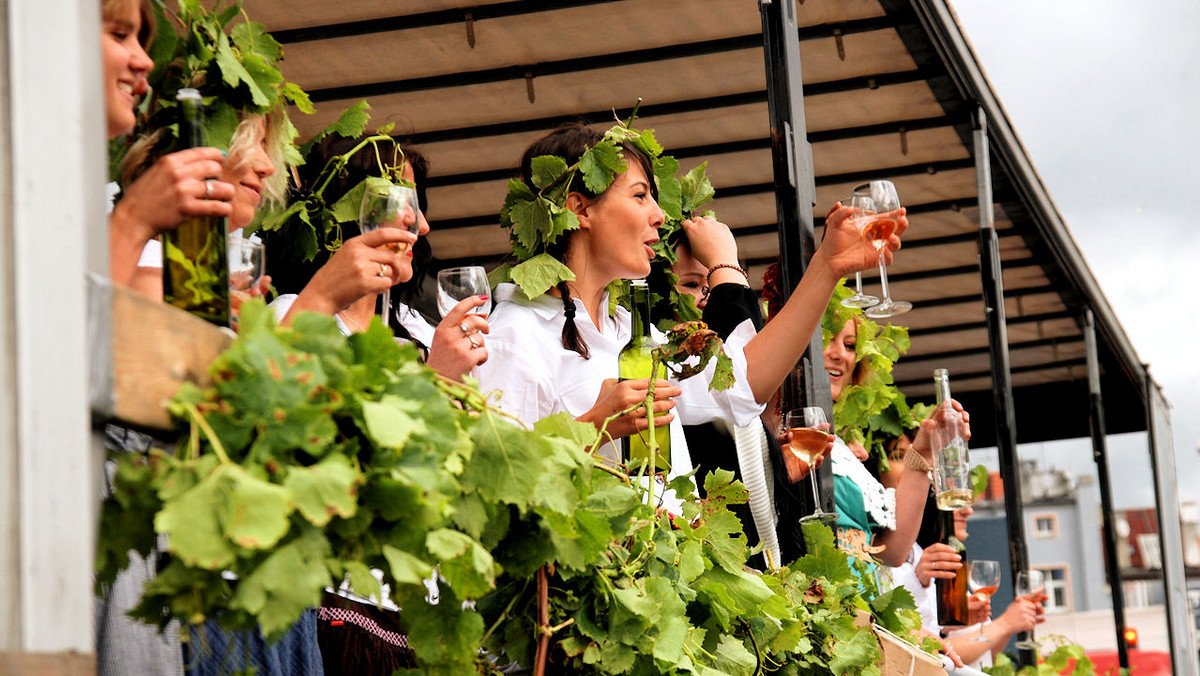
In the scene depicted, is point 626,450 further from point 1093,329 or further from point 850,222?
point 1093,329

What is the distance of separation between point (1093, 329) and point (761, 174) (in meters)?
4.18

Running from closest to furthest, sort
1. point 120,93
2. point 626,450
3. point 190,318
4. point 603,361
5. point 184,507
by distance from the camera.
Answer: point 184,507 → point 190,318 → point 120,93 → point 626,450 → point 603,361

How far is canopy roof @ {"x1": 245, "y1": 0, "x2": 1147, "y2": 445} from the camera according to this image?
16.6 feet

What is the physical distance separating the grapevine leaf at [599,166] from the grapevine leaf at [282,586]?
7.09 feet

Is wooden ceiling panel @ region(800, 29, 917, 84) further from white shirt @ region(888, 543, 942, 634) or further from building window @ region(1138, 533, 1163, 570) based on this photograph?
building window @ region(1138, 533, 1163, 570)

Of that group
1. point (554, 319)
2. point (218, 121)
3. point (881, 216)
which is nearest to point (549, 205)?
point (554, 319)

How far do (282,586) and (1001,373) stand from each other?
6.51m

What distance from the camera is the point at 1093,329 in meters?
9.64

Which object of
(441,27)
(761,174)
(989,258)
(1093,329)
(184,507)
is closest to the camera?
(184,507)

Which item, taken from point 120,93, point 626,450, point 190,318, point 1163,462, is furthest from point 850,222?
point 1163,462

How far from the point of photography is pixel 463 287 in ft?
8.16

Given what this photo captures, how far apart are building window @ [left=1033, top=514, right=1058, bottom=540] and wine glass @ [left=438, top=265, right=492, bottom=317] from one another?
54.5 metres

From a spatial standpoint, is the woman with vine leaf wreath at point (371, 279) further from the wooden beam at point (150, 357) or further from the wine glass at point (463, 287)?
the wooden beam at point (150, 357)

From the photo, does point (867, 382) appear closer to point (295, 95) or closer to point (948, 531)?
point (948, 531)
